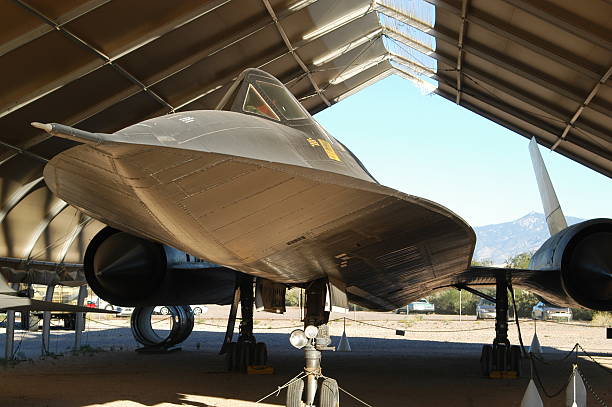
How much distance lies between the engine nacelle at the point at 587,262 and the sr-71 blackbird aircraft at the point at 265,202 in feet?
8.04

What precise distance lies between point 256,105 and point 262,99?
0.29 ft

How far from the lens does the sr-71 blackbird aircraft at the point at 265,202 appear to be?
373 cm

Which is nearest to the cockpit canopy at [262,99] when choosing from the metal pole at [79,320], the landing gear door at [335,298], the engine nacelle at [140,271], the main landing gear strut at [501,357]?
the landing gear door at [335,298]

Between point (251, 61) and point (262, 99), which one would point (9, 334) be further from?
point (262, 99)

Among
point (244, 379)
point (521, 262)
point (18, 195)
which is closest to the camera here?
point (244, 379)

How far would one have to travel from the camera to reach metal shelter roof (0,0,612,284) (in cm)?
1062

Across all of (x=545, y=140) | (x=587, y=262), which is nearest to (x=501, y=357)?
(x=587, y=262)

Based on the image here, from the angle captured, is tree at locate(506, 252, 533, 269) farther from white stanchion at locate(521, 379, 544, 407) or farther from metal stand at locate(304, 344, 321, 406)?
metal stand at locate(304, 344, 321, 406)

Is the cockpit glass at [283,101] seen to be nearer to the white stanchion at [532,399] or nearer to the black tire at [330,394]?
the black tire at [330,394]

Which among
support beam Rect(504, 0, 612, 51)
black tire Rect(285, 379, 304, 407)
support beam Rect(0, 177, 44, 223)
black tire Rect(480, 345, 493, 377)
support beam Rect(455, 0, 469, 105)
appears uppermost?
support beam Rect(455, 0, 469, 105)

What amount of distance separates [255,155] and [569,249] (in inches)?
292

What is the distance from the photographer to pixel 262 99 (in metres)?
5.71

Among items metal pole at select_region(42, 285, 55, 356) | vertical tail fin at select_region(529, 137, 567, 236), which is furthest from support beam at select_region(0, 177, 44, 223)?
vertical tail fin at select_region(529, 137, 567, 236)

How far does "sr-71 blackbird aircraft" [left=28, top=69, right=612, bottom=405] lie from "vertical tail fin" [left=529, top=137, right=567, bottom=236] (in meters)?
4.77
